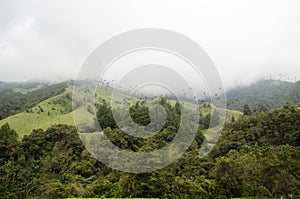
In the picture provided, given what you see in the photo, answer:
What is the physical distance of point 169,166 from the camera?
2602 centimetres

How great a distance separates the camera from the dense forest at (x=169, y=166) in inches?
862

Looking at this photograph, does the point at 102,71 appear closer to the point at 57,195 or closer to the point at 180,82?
the point at 180,82

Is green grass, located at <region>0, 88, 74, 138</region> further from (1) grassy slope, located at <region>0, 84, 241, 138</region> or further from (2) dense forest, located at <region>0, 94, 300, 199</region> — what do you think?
(2) dense forest, located at <region>0, 94, 300, 199</region>

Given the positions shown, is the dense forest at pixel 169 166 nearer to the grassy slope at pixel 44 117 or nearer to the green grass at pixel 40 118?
the green grass at pixel 40 118

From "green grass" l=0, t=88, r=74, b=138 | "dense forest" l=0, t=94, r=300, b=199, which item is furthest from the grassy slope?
"dense forest" l=0, t=94, r=300, b=199

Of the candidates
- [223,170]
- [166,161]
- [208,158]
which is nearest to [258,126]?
[208,158]

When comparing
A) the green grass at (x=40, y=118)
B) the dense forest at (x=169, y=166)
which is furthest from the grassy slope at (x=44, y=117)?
the dense forest at (x=169, y=166)

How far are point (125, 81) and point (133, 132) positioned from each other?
1810 cm

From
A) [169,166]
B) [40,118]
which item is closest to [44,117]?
[40,118]

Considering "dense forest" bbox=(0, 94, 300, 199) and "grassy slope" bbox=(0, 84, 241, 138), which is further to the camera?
"grassy slope" bbox=(0, 84, 241, 138)

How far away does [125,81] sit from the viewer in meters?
11.3

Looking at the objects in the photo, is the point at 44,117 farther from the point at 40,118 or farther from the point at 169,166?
the point at 169,166

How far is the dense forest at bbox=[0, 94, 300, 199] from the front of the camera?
71.9 feet

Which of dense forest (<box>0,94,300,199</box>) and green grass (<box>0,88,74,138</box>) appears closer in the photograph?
dense forest (<box>0,94,300,199</box>)
